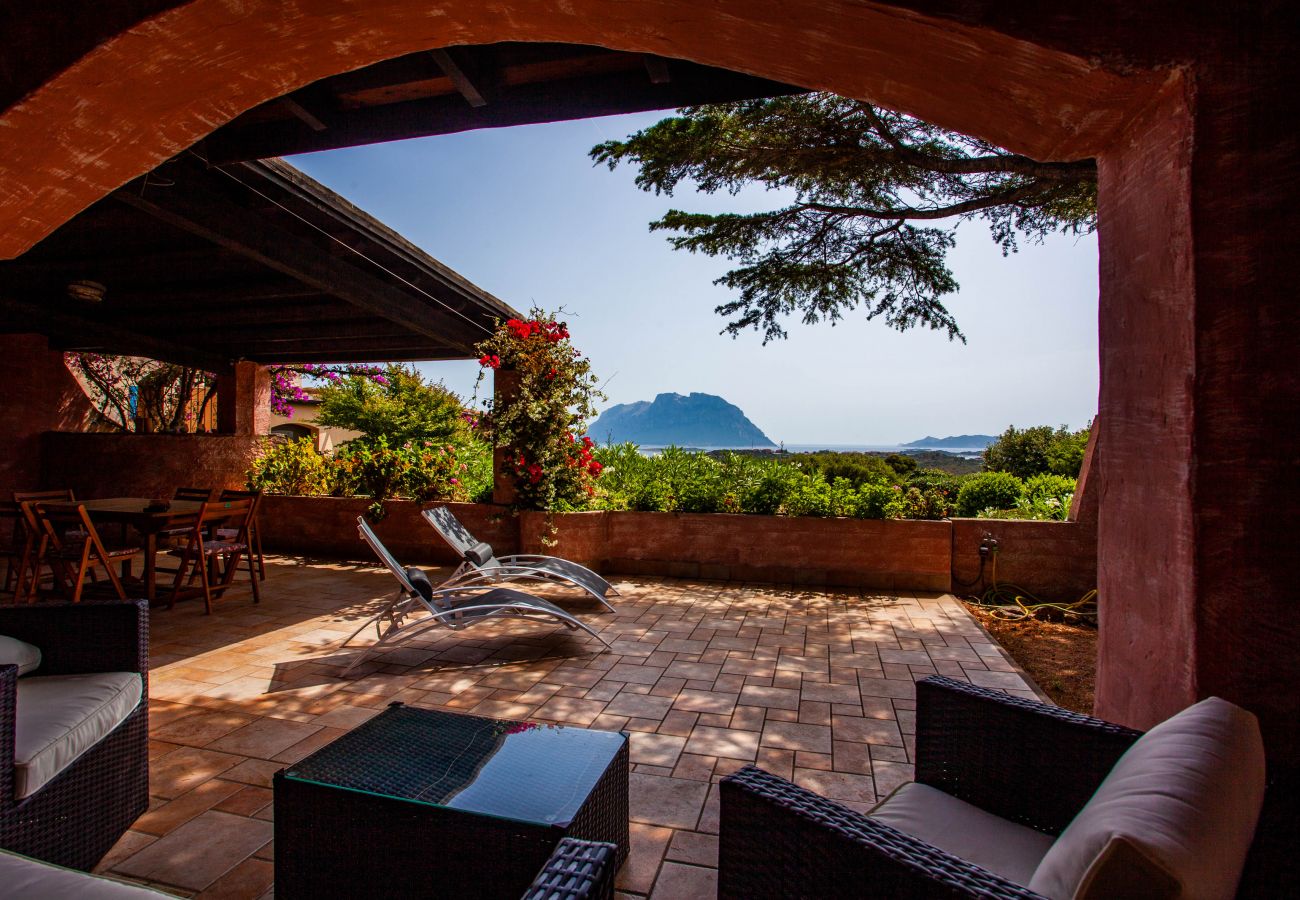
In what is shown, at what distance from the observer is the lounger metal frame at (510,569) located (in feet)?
16.2

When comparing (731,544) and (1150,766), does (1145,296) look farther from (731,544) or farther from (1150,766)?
(731,544)

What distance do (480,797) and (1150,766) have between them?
149cm

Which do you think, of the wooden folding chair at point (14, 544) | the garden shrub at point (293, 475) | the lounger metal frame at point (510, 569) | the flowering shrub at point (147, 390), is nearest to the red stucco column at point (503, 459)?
the lounger metal frame at point (510, 569)

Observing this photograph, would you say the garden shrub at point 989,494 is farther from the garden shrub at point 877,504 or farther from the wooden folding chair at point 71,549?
the wooden folding chair at point 71,549

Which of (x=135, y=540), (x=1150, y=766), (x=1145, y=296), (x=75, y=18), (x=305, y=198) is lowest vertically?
(x=135, y=540)

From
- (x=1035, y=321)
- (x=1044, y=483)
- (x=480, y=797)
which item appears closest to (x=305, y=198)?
(x=480, y=797)

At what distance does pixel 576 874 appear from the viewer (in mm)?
1083

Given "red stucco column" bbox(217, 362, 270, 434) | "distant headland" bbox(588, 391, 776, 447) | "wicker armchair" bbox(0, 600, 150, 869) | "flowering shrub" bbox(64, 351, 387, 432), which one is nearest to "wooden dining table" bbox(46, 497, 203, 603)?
"wicker armchair" bbox(0, 600, 150, 869)

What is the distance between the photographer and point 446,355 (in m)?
8.70

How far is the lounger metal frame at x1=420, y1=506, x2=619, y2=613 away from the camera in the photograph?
4938 mm

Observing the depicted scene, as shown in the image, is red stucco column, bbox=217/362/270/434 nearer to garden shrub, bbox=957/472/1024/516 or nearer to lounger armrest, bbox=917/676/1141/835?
garden shrub, bbox=957/472/1024/516

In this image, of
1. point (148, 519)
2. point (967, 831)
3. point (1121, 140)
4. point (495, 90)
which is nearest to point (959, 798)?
point (967, 831)

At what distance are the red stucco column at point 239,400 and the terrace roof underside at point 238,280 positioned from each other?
0.20 m

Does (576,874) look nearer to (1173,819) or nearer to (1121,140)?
(1173,819)
